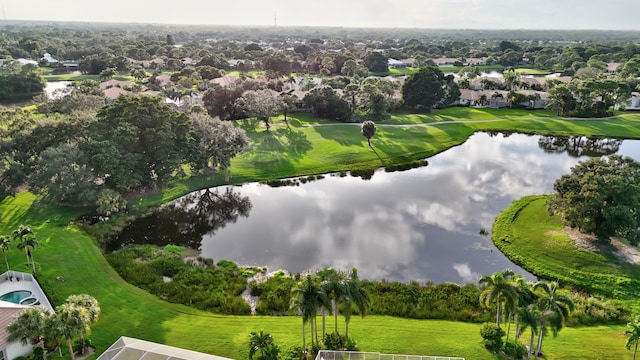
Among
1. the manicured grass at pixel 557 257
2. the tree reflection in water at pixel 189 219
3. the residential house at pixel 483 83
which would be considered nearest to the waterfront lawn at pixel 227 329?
the manicured grass at pixel 557 257

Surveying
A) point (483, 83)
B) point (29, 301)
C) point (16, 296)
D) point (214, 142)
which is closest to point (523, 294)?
point (29, 301)

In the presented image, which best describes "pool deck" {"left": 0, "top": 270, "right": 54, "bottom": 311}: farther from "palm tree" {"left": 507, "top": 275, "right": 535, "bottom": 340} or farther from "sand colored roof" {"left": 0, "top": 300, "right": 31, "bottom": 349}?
"palm tree" {"left": 507, "top": 275, "right": 535, "bottom": 340}

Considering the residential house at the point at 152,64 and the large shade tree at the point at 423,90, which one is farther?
the residential house at the point at 152,64

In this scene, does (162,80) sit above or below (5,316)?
above

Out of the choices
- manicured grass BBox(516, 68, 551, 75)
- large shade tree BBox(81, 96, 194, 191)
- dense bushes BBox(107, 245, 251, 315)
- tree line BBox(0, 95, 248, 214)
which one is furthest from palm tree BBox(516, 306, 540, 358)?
manicured grass BBox(516, 68, 551, 75)

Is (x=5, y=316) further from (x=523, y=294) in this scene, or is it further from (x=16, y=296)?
(x=523, y=294)

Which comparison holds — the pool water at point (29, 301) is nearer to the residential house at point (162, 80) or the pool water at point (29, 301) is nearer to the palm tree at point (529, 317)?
the palm tree at point (529, 317)
